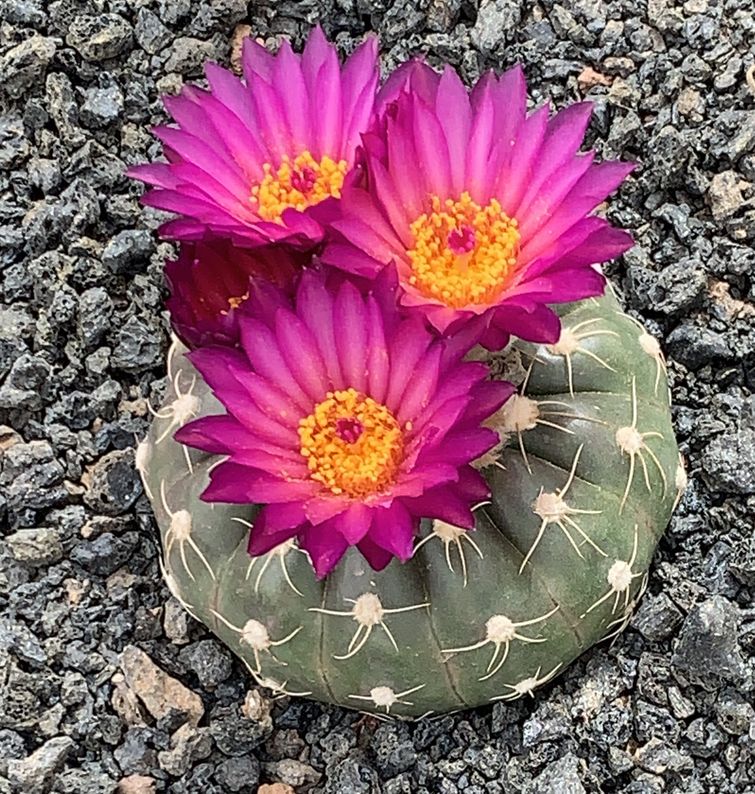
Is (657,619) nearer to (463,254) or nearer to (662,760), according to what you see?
(662,760)

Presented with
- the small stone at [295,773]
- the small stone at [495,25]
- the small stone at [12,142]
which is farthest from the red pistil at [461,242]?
the small stone at [12,142]

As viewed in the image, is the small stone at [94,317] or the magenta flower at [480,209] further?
the small stone at [94,317]

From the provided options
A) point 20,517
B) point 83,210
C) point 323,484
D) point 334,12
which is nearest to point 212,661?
point 20,517

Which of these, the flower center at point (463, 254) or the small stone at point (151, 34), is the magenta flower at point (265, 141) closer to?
the flower center at point (463, 254)

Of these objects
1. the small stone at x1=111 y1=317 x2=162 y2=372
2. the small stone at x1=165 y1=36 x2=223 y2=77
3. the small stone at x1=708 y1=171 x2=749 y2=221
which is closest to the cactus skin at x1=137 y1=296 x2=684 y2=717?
the small stone at x1=111 y1=317 x2=162 y2=372

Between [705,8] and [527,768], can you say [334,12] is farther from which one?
[527,768]
